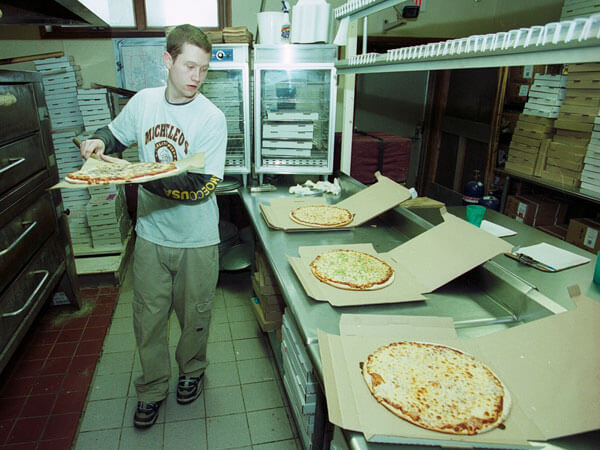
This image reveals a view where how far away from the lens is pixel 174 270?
2072mm

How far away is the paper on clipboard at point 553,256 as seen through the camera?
5.95ft

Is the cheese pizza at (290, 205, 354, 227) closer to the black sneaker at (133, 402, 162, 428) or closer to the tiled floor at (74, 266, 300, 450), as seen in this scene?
the tiled floor at (74, 266, 300, 450)

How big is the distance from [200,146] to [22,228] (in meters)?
1.30

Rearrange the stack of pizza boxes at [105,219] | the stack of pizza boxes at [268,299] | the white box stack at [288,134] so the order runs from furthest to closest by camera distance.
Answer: the stack of pizza boxes at [105,219], the white box stack at [288,134], the stack of pizza boxes at [268,299]

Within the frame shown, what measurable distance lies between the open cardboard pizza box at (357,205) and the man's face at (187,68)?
82cm

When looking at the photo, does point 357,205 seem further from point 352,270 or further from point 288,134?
point 288,134

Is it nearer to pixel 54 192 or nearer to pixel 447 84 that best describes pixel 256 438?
pixel 54 192

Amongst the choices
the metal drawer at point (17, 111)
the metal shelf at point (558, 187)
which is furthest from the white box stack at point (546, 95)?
the metal drawer at point (17, 111)

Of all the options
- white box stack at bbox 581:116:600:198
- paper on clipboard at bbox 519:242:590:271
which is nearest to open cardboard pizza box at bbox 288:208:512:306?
paper on clipboard at bbox 519:242:590:271

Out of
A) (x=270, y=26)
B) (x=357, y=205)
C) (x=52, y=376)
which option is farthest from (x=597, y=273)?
(x=52, y=376)

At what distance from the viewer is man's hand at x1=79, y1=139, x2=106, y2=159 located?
6.27 ft

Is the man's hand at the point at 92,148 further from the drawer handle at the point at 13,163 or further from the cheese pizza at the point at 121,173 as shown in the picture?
the drawer handle at the point at 13,163

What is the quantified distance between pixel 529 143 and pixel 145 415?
428 cm

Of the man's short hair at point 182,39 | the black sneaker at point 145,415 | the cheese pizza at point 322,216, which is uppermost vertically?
the man's short hair at point 182,39
